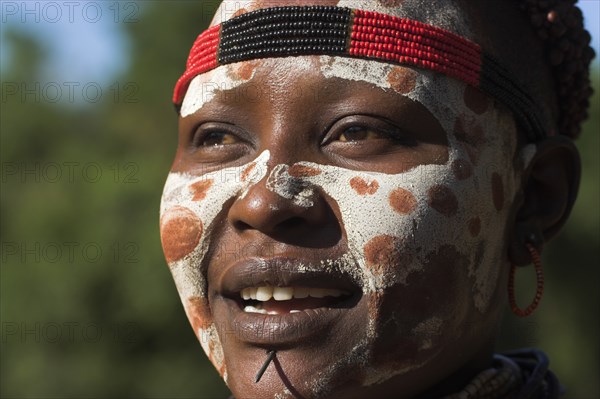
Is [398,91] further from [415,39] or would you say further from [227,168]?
[227,168]

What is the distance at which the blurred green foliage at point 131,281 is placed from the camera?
39.6 ft

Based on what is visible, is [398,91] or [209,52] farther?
[209,52]

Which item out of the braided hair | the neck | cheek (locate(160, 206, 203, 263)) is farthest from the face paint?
the braided hair

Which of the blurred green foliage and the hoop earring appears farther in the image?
the blurred green foliage

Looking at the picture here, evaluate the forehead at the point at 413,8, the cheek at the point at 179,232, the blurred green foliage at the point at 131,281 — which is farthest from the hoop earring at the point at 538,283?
the blurred green foliage at the point at 131,281

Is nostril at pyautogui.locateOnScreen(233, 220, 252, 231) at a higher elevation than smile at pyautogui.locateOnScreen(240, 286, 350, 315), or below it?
higher

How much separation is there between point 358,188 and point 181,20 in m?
13.2

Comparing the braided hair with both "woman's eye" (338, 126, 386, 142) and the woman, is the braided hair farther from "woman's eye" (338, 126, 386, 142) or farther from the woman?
"woman's eye" (338, 126, 386, 142)

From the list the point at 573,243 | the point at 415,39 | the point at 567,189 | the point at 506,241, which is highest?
the point at 415,39

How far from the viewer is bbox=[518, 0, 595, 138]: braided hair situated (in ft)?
11.0

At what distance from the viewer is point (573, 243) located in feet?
46.1

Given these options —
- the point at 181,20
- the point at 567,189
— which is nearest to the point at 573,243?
the point at 181,20

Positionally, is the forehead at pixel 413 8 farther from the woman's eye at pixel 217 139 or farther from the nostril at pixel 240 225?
the nostril at pixel 240 225

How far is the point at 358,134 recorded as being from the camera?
2934mm
